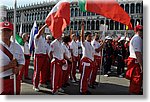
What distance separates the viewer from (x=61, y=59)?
5.44 meters

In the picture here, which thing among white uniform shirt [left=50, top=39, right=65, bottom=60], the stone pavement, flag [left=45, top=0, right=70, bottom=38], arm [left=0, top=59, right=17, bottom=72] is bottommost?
the stone pavement

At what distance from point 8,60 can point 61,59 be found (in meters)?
2.27

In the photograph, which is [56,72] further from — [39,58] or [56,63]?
[39,58]

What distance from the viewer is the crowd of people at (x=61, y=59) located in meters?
3.27

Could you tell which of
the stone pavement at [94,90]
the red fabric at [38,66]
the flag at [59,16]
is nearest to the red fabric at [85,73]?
the stone pavement at [94,90]

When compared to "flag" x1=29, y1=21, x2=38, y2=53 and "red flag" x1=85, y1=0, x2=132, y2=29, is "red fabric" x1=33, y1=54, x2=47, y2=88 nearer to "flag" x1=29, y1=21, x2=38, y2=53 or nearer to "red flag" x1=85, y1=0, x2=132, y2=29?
"flag" x1=29, y1=21, x2=38, y2=53

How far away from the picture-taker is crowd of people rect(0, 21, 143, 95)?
3.27 m

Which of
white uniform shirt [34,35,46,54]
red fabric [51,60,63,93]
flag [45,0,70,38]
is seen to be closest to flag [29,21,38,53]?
white uniform shirt [34,35,46,54]

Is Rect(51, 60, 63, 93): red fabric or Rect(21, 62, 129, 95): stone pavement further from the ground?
Rect(51, 60, 63, 93): red fabric

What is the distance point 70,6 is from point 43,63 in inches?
72.2

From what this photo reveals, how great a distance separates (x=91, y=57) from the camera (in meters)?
5.53

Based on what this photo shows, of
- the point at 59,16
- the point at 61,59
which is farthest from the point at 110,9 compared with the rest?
the point at 61,59

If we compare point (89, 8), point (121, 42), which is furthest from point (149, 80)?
point (121, 42)

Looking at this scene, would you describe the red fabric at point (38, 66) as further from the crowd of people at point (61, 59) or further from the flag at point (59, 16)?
the flag at point (59, 16)
